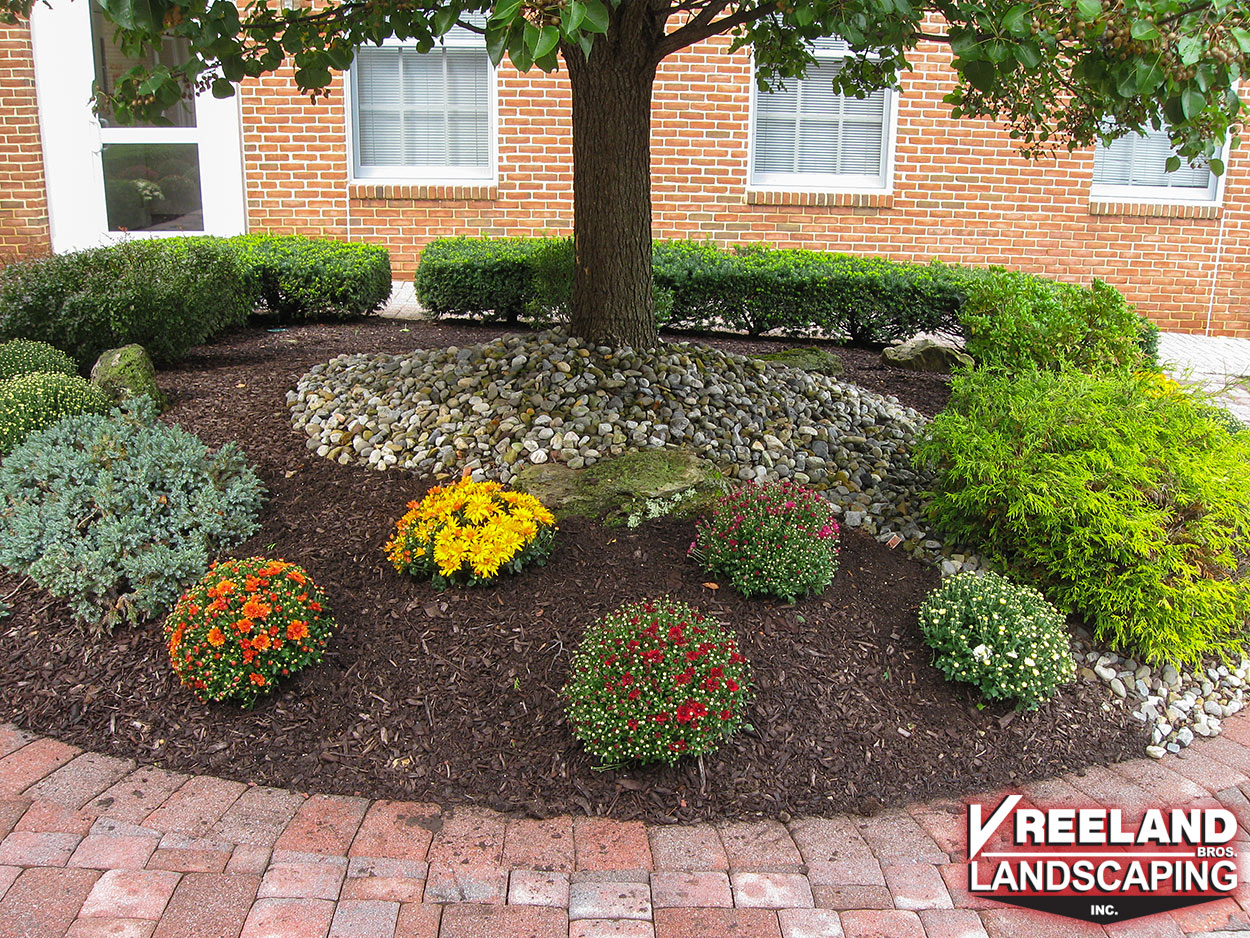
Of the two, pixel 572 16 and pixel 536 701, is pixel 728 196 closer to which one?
pixel 536 701

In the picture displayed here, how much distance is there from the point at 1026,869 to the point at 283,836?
2.12 meters

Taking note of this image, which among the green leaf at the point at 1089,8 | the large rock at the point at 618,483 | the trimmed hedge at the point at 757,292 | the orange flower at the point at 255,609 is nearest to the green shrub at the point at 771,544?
the large rock at the point at 618,483

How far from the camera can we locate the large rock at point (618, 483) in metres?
4.15

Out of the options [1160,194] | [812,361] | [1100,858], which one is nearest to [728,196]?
[812,361]

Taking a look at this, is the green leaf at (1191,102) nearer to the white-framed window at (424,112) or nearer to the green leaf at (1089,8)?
the green leaf at (1089,8)

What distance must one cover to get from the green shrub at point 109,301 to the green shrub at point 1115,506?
4526 millimetres

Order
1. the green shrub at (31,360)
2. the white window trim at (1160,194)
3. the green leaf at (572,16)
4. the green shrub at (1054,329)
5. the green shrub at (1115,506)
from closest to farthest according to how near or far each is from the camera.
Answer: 1. the green leaf at (572,16)
2. the green shrub at (1115,506)
3. the green shrub at (31,360)
4. the green shrub at (1054,329)
5. the white window trim at (1160,194)

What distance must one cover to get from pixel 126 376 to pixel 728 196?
6.47 meters

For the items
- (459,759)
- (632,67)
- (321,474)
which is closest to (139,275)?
(321,474)

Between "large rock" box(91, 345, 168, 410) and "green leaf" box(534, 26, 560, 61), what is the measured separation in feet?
12.6

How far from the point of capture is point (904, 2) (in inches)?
116

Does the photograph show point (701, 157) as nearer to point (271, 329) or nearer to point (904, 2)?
point (271, 329)

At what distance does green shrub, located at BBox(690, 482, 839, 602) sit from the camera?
3660 mm

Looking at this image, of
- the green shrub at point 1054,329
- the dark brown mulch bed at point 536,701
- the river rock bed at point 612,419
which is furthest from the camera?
the green shrub at point 1054,329
